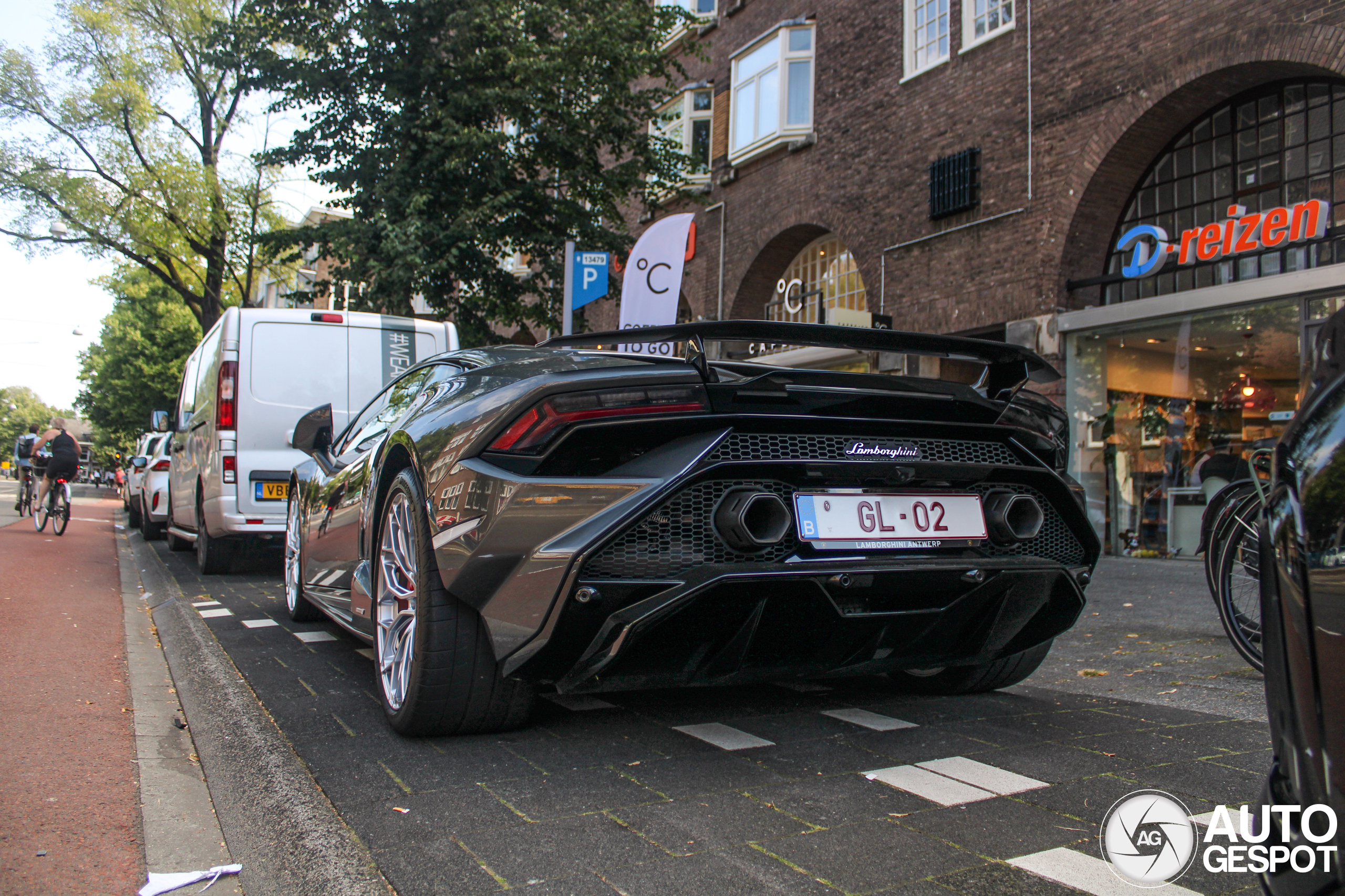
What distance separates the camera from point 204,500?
873cm

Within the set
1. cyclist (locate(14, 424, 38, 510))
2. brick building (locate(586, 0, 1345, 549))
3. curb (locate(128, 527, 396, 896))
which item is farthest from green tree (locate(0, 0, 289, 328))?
curb (locate(128, 527, 396, 896))

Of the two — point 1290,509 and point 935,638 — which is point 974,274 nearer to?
point 935,638

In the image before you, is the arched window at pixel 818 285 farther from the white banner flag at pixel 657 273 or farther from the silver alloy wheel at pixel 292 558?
the silver alloy wheel at pixel 292 558

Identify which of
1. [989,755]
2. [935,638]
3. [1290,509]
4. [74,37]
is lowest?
[989,755]

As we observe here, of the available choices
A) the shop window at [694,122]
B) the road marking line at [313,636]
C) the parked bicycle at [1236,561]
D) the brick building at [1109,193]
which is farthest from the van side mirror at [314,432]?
the shop window at [694,122]

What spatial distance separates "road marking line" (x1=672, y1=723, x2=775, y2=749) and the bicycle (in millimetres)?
12893

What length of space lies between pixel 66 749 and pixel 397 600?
109 centimetres

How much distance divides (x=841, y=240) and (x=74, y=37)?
20.7 m

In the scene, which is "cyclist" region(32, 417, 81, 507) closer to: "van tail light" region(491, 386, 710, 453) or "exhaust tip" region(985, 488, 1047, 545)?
"van tail light" region(491, 386, 710, 453)

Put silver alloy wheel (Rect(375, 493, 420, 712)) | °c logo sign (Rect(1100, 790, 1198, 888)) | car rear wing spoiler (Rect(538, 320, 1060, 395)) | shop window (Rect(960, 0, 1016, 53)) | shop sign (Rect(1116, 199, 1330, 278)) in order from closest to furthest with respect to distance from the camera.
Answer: °c logo sign (Rect(1100, 790, 1198, 888))
car rear wing spoiler (Rect(538, 320, 1060, 395))
silver alloy wheel (Rect(375, 493, 420, 712))
shop sign (Rect(1116, 199, 1330, 278))
shop window (Rect(960, 0, 1016, 53))

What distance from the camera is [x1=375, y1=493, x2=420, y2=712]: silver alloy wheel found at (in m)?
3.19

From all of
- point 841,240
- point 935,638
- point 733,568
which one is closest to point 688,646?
point 733,568

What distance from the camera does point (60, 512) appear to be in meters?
13.7

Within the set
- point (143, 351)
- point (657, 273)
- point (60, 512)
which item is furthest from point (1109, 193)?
point (143, 351)
